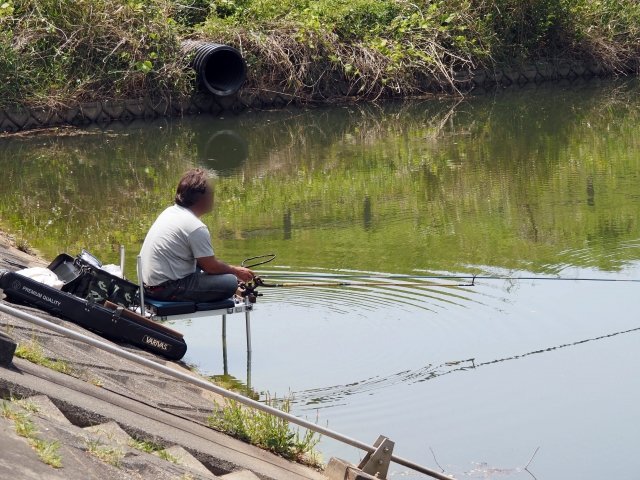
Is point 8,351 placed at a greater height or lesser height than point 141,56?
lesser

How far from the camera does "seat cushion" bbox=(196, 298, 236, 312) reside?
647cm

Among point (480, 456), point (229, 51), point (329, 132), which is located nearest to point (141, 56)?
point (229, 51)

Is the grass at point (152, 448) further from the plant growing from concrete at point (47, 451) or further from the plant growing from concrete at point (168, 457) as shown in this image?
the plant growing from concrete at point (47, 451)

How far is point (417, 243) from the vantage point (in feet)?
33.0

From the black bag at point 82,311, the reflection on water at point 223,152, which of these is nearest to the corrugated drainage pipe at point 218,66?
the reflection on water at point 223,152

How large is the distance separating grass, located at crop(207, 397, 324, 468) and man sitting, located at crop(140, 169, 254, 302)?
5.40 ft

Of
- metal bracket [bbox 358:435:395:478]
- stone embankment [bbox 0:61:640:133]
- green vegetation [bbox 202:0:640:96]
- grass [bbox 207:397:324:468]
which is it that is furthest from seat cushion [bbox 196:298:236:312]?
green vegetation [bbox 202:0:640:96]

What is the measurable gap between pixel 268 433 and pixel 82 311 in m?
1.74

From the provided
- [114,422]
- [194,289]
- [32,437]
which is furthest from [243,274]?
[32,437]

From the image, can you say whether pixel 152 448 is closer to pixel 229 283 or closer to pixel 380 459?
pixel 380 459

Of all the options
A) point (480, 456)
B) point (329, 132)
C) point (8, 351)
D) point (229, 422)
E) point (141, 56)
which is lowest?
point (480, 456)

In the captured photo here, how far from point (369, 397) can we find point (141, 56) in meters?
15.5

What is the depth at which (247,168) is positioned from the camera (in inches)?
587

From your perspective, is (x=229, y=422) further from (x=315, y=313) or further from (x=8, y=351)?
(x=315, y=313)
